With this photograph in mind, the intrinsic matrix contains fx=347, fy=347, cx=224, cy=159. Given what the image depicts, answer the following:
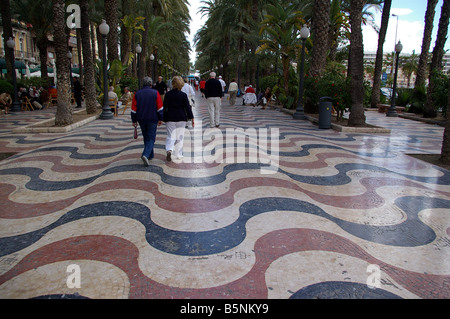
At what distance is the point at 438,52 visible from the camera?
16734 millimetres

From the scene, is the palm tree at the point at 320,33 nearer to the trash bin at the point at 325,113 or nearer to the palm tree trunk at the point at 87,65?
the trash bin at the point at 325,113

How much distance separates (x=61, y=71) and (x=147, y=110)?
7005mm

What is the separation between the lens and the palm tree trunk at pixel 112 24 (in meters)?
19.0

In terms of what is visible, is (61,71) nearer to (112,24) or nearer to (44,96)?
(112,24)

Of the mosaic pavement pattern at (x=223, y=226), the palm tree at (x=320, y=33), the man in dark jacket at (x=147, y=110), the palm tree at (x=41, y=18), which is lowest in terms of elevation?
the mosaic pavement pattern at (x=223, y=226)

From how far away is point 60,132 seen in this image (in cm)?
1145

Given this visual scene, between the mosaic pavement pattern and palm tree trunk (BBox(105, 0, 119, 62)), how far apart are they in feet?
44.6

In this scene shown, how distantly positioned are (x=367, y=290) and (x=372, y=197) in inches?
103

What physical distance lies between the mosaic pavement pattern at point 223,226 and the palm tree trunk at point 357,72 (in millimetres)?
4871

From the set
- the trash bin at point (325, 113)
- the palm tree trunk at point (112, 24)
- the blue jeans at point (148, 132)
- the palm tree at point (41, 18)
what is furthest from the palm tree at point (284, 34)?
the palm tree at point (41, 18)

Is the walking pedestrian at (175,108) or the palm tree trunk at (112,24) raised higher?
the palm tree trunk at (112,24)

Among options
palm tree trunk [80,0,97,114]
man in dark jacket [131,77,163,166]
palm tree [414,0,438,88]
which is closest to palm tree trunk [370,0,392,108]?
palm tree [414,0,438,88]

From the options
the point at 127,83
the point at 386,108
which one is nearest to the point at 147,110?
the point at 127,83
